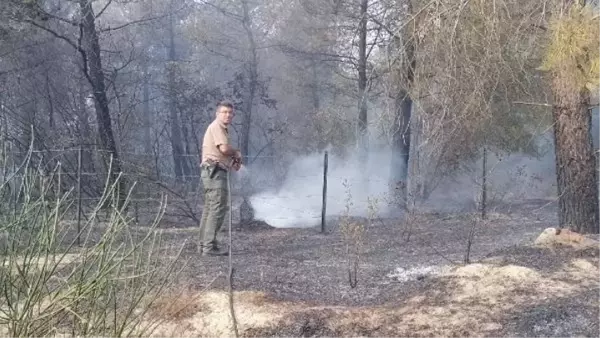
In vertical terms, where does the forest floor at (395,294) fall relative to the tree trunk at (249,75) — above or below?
below

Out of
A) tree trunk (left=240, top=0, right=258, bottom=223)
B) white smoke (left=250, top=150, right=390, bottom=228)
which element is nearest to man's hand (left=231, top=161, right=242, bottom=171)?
white smoke (left=250, top=150, right=390, bottom=228)

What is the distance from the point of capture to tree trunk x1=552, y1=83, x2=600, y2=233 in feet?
22.1

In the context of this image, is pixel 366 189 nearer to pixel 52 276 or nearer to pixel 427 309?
pixel 427 309

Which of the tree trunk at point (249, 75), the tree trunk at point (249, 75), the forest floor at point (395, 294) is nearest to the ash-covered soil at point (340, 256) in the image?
the forest floor at point (395, 294)

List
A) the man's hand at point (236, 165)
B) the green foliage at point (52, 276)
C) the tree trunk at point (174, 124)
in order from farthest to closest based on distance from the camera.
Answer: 1. the tree trunk at point (174, 124)
2. the man's hand at point (236, 165)
3. the green foliage at point (52, 276)

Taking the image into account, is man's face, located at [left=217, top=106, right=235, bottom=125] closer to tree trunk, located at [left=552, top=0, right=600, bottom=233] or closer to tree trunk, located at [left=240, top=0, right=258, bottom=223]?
tree trunk, located at [left=552, top=0, right=600, bottom=233]

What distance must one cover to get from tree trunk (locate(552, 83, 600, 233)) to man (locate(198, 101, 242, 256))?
3.55m

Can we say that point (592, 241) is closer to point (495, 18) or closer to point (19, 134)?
point (495, 18)

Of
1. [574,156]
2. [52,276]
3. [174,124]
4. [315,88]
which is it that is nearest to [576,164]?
[574,156]

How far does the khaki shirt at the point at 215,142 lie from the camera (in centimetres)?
684

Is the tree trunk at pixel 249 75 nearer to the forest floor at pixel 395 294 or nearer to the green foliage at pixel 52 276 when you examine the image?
the forest floor at pixel 395 294

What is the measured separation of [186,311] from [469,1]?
4.31 m

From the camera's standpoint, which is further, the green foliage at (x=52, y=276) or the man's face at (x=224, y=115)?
the man's face at (x=224, y=115)

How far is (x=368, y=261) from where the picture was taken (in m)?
7.09
